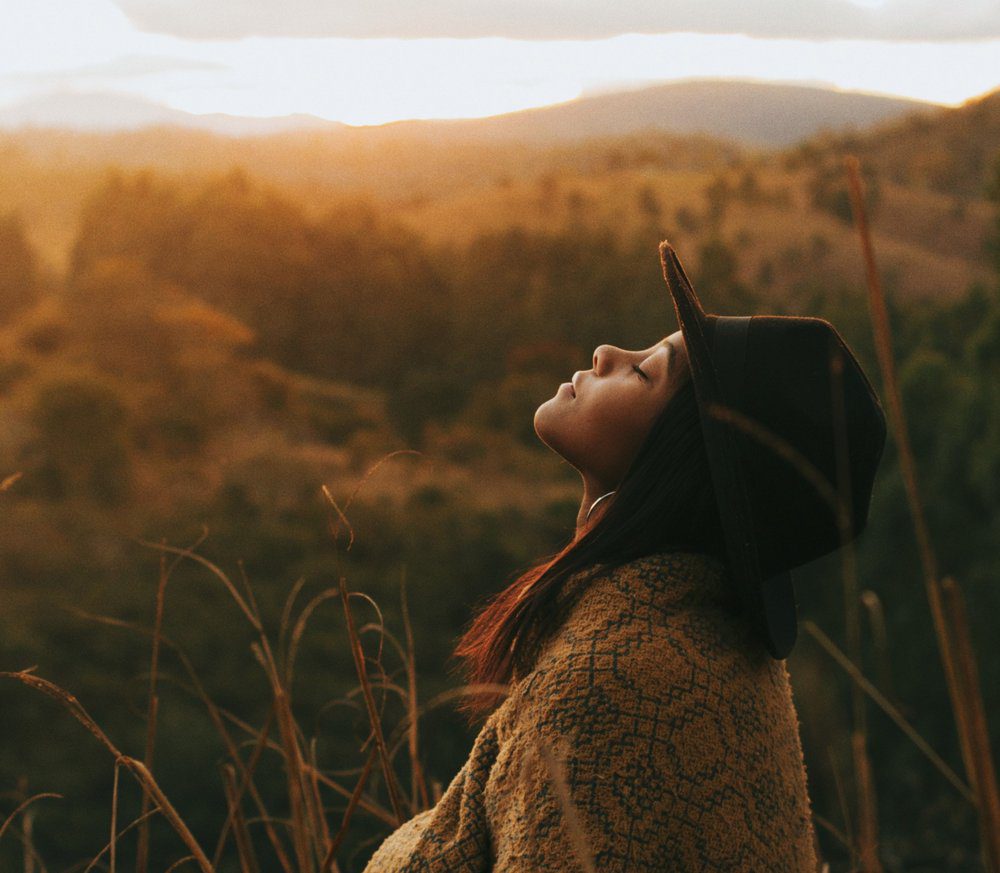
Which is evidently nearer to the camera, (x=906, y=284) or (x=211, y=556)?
(x=211, y=556)

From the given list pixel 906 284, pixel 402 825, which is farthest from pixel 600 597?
pixel 906 284

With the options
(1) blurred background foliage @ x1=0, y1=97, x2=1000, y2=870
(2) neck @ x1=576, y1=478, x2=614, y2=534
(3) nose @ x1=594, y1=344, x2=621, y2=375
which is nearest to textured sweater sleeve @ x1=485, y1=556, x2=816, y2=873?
(2) neck @ x1=576, y1=478, x2=614, y2=534

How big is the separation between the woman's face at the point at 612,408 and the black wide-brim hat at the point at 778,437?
91 millimetres

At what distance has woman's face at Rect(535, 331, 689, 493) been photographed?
129 cm

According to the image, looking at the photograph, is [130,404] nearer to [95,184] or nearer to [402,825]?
[95,184]

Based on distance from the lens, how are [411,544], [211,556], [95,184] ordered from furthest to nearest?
[95,184] → [411,544] → [211,556]

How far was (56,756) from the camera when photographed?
1416cm

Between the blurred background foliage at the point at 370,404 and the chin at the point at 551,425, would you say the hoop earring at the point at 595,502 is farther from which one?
the blurred background foliage at the point at 370,404

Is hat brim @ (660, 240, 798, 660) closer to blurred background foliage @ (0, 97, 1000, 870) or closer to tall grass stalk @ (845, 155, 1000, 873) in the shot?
tall grass stalk @ (845, 155, 1000, 873)

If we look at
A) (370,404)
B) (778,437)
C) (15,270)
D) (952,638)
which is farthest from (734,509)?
(15,270)

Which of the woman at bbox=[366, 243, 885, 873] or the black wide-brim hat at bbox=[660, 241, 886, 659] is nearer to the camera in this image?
the woman at bbox=[366, 243, 885, 873]

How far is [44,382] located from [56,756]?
30.9ft

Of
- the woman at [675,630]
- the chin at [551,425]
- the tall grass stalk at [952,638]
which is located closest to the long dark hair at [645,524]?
the woman at [675,630]

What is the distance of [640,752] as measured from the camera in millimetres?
1021
